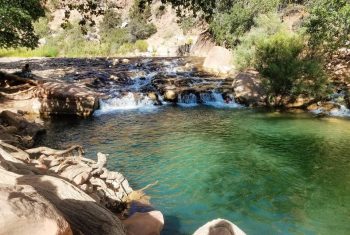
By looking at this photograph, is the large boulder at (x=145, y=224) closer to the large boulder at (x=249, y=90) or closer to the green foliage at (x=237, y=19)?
the large boulder at (x=249, y=90)

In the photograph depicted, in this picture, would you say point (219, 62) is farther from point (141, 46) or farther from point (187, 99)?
point (141, 46)

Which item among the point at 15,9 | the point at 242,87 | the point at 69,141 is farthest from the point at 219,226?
the point at 242,87

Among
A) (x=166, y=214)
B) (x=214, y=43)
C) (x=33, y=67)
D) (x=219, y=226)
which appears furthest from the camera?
(x=214, y=43)

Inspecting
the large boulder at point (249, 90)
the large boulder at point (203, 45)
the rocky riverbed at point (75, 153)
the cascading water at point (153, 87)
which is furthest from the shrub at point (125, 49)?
the large boulder at point (249, 90)

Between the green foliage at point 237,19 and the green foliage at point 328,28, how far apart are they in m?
13.8

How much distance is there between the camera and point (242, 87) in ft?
71.1

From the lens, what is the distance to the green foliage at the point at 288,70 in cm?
1936

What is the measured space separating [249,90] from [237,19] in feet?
51.4

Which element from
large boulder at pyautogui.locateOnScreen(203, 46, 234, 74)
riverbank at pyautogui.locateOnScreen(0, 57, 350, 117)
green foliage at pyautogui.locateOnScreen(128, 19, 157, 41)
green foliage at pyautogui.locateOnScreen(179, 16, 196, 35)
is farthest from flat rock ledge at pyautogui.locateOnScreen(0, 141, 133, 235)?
green foliage at pyautogui.locateOnScreen(128, 19, 157, 41)

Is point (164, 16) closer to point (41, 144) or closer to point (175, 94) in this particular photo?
point (175, 94)

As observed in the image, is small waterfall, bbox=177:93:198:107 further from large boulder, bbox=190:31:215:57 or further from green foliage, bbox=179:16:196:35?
green foliage, bbox=179:16:196:35

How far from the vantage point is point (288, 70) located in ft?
65.0

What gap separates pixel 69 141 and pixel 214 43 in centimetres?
2742

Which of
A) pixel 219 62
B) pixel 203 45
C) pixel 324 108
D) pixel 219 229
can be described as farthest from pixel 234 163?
pixel 203 45
